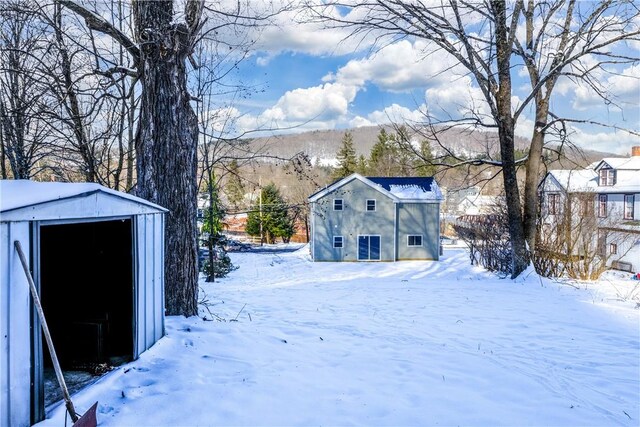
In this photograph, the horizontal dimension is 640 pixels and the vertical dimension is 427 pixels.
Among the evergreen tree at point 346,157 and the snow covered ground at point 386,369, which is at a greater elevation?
the evergreen tree at point 346,157

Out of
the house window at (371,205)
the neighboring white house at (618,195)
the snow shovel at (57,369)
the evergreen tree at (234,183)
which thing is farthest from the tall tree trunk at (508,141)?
the house window at (371,205)

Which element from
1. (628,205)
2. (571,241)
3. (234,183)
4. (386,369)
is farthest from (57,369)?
(628,205)

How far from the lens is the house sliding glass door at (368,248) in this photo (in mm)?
22969

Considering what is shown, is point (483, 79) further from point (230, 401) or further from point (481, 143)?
point (230, 401)

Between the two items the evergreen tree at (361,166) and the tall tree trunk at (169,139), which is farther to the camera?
the evergreen tree at (361,166)

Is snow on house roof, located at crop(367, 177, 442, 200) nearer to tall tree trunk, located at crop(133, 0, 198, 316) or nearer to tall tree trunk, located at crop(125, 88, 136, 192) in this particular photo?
tall tree trunk, located at crop(125, 88, 136, 192)

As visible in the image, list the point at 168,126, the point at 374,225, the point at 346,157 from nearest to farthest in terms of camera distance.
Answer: the point at 168,126, the point at 374,225, the point at 346,157

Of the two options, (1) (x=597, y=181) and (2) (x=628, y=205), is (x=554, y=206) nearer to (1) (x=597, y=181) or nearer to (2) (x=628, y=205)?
(2) (x=628, y=205)

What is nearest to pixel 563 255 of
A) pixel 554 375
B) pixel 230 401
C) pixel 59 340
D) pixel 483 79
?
pixel 483 79

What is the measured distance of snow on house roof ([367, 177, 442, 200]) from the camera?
22.9 meters

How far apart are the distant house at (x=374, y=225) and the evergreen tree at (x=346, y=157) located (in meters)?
18.2

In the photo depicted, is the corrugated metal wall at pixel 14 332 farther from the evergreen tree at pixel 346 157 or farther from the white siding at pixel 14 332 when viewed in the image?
the evergreen tree at pixel 346 157

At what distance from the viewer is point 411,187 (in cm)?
2353

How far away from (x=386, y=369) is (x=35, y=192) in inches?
129
